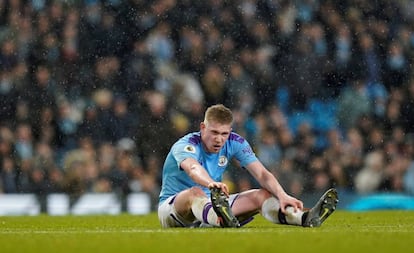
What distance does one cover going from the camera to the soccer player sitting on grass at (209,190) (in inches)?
342

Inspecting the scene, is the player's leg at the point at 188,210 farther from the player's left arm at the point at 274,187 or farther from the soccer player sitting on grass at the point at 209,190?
the player's left arm at the point at 274,187

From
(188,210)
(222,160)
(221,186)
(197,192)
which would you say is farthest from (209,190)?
(221,186)

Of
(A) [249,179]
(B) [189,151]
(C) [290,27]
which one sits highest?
(C) [290,27]

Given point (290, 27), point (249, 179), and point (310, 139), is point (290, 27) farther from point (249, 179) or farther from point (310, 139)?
point (249, 179)

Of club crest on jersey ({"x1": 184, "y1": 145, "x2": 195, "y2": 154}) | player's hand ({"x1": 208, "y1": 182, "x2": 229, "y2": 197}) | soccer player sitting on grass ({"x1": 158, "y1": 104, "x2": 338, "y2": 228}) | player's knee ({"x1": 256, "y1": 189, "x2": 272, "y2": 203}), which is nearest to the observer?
player's hand ({"x1": 208, "y1": 182, "x2": 229, "y2": 197})

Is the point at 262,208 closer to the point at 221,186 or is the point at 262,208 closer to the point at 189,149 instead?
the point at 189,149

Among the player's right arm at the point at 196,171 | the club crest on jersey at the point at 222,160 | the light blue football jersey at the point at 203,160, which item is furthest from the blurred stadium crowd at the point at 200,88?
the player's right arm at the point at 196,171

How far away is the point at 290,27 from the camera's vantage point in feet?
63.7

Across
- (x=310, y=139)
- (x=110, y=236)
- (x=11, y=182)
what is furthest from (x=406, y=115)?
(x=110, y=236)

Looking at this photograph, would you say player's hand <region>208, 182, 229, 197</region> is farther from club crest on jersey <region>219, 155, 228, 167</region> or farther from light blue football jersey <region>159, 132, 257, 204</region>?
club crest on jersey <region>219, 155, 228, 167</region>

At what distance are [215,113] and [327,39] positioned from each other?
34.8 ft

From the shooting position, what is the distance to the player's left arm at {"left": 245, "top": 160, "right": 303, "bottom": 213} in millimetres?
8891

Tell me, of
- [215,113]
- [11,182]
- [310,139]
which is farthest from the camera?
[310,139]

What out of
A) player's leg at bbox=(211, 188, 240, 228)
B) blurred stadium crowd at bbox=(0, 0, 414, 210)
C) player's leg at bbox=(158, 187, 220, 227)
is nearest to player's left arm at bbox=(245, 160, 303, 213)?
player's leg at bbox=(211, 188, 240, 228)
